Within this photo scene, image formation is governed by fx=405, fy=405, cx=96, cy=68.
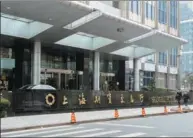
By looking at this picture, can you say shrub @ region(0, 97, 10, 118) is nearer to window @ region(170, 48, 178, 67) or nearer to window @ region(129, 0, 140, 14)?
window @ region(129, 0, 140, 14)

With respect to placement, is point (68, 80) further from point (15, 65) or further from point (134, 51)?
point (134, 51)

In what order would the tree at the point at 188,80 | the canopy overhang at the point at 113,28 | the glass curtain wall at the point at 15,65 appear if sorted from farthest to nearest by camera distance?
the tree at the point at 188,80
the glass curtain wall at the point at 15,65
the canopy overhang at the point at 113,28

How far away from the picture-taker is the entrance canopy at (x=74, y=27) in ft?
98.0

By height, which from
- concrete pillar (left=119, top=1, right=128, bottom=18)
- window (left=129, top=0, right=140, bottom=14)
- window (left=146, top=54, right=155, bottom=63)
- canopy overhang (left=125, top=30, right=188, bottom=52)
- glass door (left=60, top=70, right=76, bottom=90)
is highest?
window (left=129, top=0, right=140, bottom=14)

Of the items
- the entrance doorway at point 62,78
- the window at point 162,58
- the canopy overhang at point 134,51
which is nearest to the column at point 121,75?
the canopy overhang at point 134,51

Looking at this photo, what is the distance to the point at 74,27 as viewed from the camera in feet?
114

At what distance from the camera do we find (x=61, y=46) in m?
39.5

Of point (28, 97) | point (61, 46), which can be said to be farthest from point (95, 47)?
point (28, 97)

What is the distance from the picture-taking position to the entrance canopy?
98.0 ft

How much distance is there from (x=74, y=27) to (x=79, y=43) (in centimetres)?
554

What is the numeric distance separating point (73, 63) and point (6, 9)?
17.4 m

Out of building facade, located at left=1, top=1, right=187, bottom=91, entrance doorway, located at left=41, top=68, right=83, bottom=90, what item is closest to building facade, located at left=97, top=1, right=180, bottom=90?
building facade, located at left=1, top=1, right=187, bottom=91

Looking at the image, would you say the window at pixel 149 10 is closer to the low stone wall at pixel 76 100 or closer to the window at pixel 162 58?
the window at pixel 162 58

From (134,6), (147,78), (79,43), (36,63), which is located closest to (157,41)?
(79,43)
